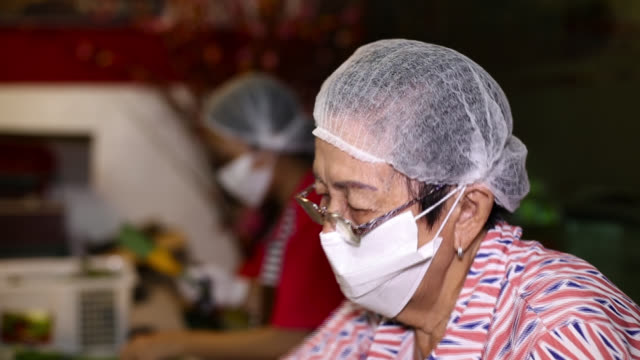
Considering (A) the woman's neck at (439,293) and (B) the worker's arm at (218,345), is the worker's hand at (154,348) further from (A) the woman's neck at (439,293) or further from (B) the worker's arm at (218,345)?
(A) the woman's neck at (439,293)

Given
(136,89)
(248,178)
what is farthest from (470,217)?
(136,89)

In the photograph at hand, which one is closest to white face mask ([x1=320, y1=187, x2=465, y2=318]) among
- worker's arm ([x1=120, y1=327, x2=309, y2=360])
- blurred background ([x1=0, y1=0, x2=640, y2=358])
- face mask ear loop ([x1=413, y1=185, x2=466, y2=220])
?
face mask ear loop ([x1=413, y1=185, x2=466, y2=220])

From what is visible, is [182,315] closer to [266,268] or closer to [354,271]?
[266,268]

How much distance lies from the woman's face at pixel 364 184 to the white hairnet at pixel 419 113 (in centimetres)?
1

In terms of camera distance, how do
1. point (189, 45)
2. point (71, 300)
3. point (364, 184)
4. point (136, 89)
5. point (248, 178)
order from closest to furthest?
point (364, 184), point (248, 178), point (71, 300), point (189, 45), point (136, 89)

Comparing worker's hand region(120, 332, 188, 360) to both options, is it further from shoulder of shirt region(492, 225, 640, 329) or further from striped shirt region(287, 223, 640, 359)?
shoulder of shirt region(492, 225, 640, 329)

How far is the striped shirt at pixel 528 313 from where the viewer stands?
89 centimetres

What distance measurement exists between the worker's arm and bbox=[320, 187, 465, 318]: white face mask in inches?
28.9

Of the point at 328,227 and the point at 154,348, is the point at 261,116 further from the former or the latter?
the point at 328,227

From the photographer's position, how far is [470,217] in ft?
3.62

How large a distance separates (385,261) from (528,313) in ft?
0.68

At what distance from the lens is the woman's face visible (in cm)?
106

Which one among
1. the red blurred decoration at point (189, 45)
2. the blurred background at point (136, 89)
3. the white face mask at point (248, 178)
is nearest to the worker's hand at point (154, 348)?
the white face mask at point (248, 178)

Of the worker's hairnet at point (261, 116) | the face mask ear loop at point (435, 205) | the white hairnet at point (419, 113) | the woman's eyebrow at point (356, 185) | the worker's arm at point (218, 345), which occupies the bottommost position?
the worker's arm at point (218, 345)
